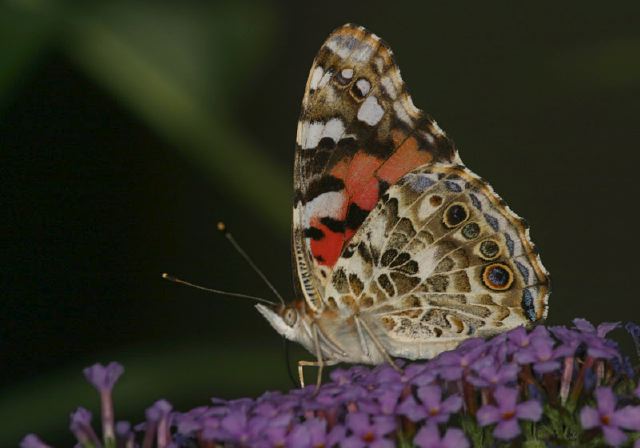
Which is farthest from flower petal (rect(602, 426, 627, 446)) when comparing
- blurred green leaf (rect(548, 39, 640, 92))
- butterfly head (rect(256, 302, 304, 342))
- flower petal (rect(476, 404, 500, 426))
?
blurred green leaf (rect(548, 39, 640, 92))

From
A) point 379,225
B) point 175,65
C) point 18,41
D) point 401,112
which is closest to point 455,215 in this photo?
point 379,225

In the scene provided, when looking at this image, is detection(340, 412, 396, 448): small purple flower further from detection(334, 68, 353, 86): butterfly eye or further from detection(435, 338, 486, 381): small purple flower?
detection(334, 68, 353, 86): butterfly eye

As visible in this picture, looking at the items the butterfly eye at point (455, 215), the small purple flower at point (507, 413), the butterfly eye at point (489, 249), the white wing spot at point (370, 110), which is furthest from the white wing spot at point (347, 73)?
the small purple flower at point (507, 413)

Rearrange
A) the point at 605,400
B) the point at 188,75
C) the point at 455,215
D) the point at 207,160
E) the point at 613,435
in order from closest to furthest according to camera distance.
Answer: the point at 613,435
the point at 605,400
the point at 455,215
the point at 207,160
the point at 188,75

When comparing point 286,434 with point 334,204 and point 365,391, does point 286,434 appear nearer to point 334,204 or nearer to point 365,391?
point 365,391

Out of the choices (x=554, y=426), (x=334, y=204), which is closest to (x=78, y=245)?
(x=334, y=204)

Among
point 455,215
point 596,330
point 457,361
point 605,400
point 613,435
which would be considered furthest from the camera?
point 455,215

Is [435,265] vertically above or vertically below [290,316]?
below

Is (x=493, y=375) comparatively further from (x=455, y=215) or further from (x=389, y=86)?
(x=389, y=86)
